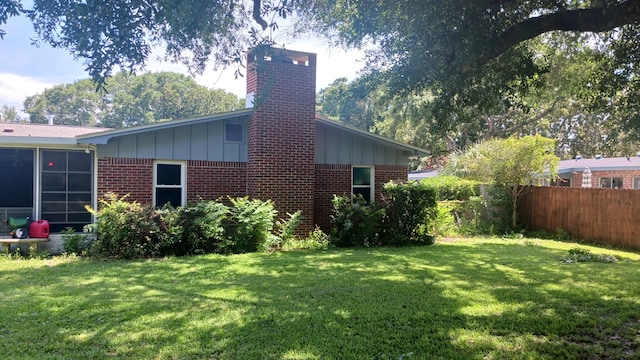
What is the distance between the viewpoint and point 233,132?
38.1 feet

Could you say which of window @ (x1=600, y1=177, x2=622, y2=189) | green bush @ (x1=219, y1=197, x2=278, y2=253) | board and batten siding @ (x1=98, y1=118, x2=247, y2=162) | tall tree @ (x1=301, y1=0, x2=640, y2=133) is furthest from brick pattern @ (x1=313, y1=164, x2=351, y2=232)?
window @ (x1=600, y1=177, x2=622, y2=189)

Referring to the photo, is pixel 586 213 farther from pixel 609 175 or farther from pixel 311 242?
pixel 609 175

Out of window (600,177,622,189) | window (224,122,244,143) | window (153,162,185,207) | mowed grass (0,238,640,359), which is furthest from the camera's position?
window (600,177,622,189)

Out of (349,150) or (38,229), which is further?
→ (349,150)

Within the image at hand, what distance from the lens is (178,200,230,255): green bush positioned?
9.68 m

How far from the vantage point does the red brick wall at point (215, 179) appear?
11141 mm

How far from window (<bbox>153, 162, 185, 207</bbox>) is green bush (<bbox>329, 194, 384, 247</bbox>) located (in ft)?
12.6

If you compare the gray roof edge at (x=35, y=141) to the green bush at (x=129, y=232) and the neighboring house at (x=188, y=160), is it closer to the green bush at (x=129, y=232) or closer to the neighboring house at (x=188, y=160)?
the neighboring house at (x=188, y=160)

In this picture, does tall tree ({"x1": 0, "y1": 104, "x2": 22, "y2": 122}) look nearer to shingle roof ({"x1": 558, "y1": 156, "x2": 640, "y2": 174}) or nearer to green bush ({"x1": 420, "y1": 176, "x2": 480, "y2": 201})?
green bush ({"x1": 420, "y1": 176, "x2": 480, "y2": 201})

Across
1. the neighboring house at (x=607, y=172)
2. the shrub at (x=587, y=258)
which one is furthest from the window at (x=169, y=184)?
the neighboring house at (x=607, y=172)

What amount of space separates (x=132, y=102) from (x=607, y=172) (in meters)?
43.3

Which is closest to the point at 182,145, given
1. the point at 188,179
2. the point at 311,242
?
the point at 188,179

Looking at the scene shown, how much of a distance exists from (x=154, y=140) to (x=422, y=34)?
7031 millimetres

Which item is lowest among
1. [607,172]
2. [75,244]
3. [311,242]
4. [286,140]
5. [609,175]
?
[311,242]
